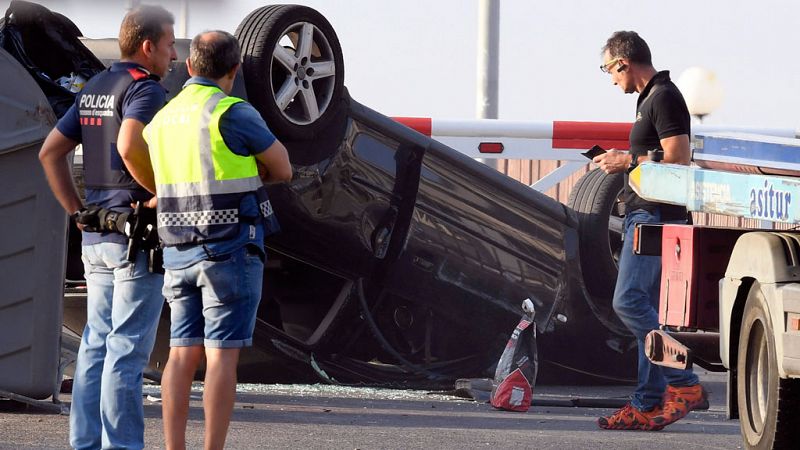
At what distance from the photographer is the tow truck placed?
5273mm

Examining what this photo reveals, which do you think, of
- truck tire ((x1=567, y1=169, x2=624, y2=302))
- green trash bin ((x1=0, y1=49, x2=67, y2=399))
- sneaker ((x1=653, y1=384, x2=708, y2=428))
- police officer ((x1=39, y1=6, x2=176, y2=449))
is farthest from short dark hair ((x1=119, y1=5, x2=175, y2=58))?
truck tire ((x1=567, y1=169, x2=624, y2=302))

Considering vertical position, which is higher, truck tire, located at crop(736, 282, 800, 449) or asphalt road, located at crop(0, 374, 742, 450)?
truck tire, located at crop(736, 282, 800, 449)

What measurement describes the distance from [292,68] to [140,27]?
7.25 ft

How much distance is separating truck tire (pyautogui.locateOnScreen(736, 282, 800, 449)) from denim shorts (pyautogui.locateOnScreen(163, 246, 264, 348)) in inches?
71.2

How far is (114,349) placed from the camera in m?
5.41

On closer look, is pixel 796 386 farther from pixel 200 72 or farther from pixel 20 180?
pixel 20 180

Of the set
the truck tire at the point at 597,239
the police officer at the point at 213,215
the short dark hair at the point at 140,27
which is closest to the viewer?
the police officer at the point at 213,215

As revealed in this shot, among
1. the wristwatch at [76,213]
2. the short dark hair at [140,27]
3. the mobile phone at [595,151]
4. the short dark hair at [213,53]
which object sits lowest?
the wristwatch at [76,213]

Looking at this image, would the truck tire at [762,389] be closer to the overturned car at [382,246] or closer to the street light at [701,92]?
→ the overturned car at [382,246]

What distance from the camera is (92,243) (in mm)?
5559

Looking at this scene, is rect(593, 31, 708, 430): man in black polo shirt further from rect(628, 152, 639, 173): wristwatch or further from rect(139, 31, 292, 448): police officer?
rect(139, 31, 292, 448): police officer

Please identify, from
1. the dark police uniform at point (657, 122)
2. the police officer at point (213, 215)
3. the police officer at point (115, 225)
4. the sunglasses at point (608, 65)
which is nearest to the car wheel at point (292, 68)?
the sunglasses at point (608, 65)

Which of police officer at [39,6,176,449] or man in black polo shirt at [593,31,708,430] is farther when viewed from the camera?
man in black polo shirt at [593,31,708,430]

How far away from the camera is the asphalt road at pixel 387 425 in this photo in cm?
658
